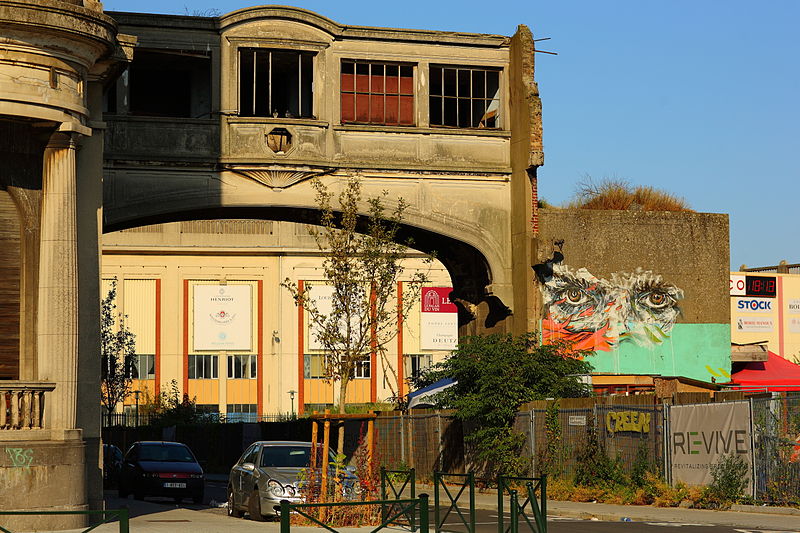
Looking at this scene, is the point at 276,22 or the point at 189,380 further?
the point at 189,380

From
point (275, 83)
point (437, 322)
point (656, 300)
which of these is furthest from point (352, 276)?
point (437, 322)

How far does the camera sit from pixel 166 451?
33.5m

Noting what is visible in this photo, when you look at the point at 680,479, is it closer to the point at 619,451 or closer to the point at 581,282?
the point at 619,451

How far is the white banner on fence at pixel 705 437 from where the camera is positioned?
2366 cm

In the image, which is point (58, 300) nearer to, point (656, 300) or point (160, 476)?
point (160, 476)

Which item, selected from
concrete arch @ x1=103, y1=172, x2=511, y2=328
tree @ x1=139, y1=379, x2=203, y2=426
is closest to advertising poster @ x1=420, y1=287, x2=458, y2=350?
tree @ x1=139, y1=379, x2=203, y2=426

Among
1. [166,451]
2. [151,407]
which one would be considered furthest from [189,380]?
[166,451]

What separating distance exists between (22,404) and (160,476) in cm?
1226

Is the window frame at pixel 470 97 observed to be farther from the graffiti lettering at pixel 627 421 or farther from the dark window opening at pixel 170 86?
the graffiti lettering at pixel 627 421

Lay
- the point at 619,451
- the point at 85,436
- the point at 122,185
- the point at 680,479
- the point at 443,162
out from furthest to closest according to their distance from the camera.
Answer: the point at 443,162 < the point at 122,185 < the point at 619,451 < the point at 680,479 < the point at 85,436

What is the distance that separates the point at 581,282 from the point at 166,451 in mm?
12350

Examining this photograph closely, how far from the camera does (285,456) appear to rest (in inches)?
935

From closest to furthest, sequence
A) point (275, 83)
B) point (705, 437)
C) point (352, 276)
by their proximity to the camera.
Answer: point (705, 437)
point (352, 276)
point (275, 83)

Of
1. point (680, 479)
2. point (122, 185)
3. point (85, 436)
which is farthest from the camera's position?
point (122, 185)
